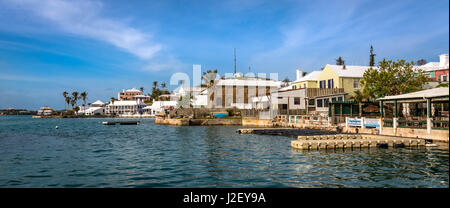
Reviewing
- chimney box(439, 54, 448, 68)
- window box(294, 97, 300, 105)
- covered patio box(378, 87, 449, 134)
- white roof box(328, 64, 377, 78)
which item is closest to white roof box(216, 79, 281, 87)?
window box(294, 97, 300, 105)

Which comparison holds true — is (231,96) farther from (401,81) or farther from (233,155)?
(233,155)

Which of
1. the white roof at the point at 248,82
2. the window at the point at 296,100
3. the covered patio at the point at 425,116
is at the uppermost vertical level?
the white roof at the point at 248,82

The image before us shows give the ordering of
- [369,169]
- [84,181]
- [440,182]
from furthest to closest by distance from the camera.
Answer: [369,169] → [84,181] → [440,182]

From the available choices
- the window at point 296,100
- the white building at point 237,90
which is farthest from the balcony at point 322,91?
the white building at point 237,90

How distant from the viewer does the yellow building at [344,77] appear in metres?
50.5

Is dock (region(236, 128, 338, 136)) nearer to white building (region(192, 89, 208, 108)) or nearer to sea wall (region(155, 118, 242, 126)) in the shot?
sea wall (region(155, 118, 242, 126))

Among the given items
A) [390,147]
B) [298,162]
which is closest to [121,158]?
[298,162]

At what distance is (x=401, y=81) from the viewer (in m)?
38.8

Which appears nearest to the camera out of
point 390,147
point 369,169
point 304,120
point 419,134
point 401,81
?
point 369,169

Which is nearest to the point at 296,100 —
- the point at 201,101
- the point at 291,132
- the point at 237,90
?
the point at 291,132

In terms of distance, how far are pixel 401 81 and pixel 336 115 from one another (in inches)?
376

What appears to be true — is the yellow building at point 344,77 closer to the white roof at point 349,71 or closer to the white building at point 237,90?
the white roof at point 349,71

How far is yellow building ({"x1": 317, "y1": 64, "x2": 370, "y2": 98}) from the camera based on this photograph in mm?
50469
